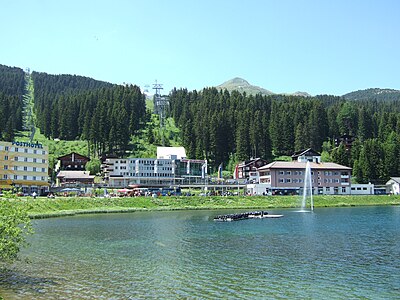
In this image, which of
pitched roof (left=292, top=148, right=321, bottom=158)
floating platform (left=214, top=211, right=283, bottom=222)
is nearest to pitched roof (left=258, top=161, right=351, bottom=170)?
pitched roof (left=292, top=148, right=321, bottom=158)

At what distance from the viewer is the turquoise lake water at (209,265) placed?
60.4 ft

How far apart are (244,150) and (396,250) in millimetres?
94540

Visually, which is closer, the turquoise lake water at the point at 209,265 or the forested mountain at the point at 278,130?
the turquoise lake water at the point at 209,265

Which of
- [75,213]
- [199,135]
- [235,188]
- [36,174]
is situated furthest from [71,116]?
[75,213]

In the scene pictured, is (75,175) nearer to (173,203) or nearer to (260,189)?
(173,203)

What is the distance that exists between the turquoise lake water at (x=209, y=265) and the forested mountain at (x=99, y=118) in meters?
91.9

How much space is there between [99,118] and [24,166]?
46988 mm

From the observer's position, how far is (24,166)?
86.1m

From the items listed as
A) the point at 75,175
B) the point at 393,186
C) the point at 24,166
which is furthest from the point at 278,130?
the point at 24,166

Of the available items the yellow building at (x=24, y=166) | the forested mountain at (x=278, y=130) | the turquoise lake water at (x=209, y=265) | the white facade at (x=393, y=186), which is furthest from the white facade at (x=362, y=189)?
the yellow building at (x=24, y=166)

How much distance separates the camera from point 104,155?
127688 mm

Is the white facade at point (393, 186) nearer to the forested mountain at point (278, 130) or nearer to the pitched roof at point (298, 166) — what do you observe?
the pitched roof at point (298, 166)

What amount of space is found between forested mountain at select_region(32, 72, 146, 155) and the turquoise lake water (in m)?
91.9

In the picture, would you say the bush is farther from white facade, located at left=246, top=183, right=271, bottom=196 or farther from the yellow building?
white facade, located at left=246, top=183, right=271, bottom=196
